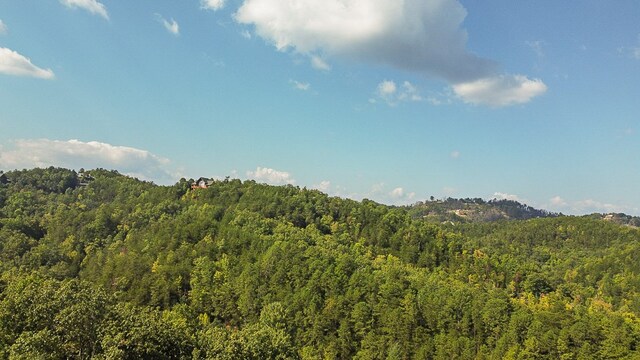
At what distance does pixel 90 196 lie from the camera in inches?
7805

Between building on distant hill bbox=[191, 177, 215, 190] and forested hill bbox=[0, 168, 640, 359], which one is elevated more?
building on distant hill bbox=[191, 177, 215, 190]

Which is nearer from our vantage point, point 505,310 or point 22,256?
point 505,310

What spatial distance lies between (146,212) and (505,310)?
118m

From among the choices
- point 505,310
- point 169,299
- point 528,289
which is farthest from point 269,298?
point 528,289

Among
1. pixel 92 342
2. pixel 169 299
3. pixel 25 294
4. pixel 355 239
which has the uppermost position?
pixel 355 239

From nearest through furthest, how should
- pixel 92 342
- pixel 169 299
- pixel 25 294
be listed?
pixel 92 342, pixel 25 294, pixel 169 299

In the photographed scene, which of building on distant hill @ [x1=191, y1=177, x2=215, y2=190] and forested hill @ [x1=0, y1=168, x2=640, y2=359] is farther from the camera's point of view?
building on distant hill @ [x1=191, y1=177, x2=215, y2=190]

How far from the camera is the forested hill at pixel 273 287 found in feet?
138

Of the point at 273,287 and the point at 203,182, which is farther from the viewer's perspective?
the point at 203,182

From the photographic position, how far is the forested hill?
42.0 meters

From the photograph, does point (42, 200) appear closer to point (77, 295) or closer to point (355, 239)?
point (355, 239)

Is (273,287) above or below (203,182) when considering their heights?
below

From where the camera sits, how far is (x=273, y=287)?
95.4m

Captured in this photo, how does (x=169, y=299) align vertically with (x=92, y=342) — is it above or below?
below
